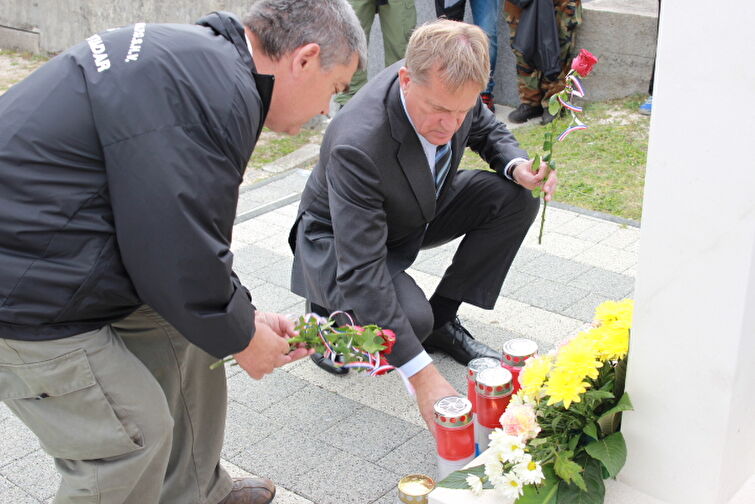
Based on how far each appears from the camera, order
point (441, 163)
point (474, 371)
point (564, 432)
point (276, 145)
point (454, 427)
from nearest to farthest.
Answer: point (564, 432), point (454, 427), point (474, 371), point (441, 163), point (276, 145)

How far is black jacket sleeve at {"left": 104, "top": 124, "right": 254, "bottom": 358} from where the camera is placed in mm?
1875

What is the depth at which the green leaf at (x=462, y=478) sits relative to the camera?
2.23 m

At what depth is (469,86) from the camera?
2.71 m

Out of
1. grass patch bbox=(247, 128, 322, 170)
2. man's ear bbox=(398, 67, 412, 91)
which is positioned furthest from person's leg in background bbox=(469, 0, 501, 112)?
man's ear bbox=(398, 67, 412, 91)

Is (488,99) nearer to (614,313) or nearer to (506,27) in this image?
(506,27)

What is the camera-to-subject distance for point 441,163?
3.23 meters

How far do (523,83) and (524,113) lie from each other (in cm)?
24

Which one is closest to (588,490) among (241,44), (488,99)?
(241,44)

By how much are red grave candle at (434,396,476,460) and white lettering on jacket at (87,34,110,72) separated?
124 centimetres

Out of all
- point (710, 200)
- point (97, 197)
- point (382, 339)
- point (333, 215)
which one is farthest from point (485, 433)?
point (97, 197)

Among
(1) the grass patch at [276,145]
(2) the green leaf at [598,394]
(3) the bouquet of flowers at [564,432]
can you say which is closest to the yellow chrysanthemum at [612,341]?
(3) the bouquet of flowers at [564,432]

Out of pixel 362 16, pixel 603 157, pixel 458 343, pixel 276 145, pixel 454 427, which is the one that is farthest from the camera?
pixel 276 145

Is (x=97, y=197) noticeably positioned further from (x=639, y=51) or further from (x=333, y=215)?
(x=639, y=51)

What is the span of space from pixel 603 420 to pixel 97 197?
1371 millimetres
